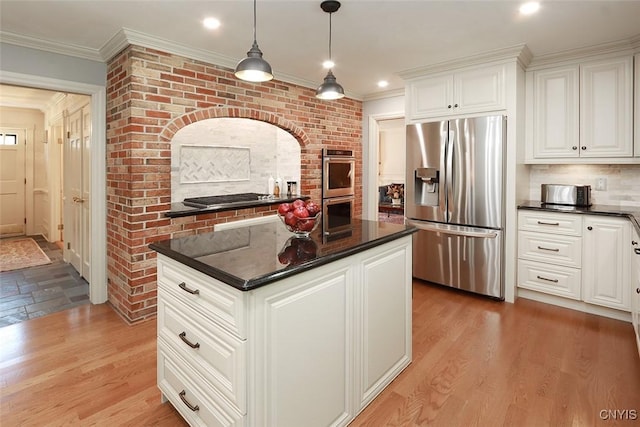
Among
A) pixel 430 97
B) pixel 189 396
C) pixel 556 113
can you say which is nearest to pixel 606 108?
pixel 556 113

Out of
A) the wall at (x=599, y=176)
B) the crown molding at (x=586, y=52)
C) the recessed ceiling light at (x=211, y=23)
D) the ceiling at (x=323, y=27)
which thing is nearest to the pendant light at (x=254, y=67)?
the ceiling at (x=323, y=27)

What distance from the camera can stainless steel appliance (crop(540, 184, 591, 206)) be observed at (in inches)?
135

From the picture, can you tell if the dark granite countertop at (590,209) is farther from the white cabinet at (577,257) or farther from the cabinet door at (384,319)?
the cabinet door at (384,319)

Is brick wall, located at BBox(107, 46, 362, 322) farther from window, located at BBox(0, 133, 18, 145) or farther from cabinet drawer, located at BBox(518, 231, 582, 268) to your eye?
window, located at BBox(0, 133, 18, 145)

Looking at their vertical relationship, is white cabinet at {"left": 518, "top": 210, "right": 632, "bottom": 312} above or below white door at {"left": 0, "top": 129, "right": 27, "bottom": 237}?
below

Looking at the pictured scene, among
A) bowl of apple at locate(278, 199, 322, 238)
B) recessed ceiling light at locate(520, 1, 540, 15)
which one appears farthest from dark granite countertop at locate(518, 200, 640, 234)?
bowl of apple at locate(278, 199, 322, 238)

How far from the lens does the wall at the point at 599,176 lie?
3.34m

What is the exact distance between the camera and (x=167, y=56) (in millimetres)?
3072

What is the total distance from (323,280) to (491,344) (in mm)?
1727

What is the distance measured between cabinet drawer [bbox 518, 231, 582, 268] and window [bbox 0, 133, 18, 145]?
7917 millimetres

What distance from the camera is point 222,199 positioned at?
384 cm

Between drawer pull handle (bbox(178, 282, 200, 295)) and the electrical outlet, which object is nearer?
drawer pull handle (bbox(178, 282, 200, 295))

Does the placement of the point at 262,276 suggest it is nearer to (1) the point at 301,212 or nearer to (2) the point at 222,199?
(1) the point at 301,212

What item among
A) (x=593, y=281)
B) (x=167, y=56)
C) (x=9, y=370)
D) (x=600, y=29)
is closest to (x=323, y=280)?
(x=9, y=370)
